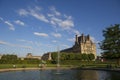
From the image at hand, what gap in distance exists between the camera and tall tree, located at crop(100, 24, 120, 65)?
56.7 meters

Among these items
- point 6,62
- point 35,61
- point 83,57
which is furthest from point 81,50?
point 6,62

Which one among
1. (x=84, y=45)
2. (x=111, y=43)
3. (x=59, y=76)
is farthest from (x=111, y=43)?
(x=84, y=45)

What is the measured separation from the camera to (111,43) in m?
57.9

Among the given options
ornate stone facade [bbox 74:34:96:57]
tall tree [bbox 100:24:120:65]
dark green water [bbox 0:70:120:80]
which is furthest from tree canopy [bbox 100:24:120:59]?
ornate stone facade [bbox 74:34:96:57]

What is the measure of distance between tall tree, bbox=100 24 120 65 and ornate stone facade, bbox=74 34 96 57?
6636 cm

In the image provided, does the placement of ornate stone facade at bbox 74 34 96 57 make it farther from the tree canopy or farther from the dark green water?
the dark green water

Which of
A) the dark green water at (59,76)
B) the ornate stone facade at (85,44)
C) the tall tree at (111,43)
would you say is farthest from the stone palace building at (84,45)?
the dark green water at (59,76)

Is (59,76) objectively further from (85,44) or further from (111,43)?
(85,44)

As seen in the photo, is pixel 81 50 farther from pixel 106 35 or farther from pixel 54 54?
pixel 106 35

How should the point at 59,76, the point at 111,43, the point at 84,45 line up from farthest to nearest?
the point at 84,45, the point at 111,43, the point at 59,76

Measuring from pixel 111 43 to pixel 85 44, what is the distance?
7010 centimetres

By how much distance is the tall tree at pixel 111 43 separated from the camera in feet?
186

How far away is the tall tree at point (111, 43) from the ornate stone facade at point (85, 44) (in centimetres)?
6636

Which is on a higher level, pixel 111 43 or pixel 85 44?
pixel 85 44
